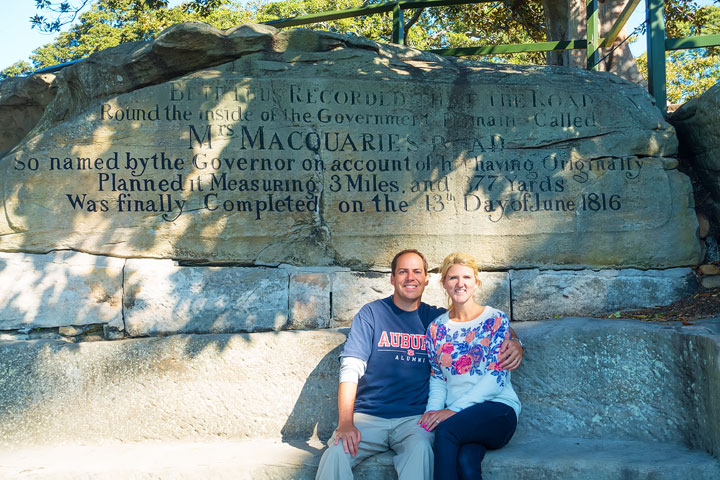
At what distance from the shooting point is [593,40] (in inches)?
227

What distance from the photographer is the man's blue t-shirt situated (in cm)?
295

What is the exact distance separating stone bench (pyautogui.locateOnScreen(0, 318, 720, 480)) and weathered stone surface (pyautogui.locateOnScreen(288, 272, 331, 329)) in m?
0.41

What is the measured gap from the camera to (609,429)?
3410 mm

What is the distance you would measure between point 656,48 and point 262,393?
4.22m

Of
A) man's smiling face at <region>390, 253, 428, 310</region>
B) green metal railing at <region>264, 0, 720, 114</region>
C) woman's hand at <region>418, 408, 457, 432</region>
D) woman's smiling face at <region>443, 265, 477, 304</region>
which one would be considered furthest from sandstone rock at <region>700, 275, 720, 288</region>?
woman's hand at <region>418, 408, 457, 432</region>

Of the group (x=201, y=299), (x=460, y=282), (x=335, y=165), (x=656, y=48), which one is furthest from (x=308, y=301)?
(x=656, y=48)

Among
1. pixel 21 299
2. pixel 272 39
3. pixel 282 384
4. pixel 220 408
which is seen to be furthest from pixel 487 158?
pixel 21 299

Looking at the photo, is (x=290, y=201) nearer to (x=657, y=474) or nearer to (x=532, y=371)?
(x=532, y=371)

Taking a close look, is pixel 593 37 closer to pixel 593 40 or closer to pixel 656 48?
pixel 593 40

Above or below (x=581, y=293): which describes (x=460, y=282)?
above

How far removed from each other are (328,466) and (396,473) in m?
0.44

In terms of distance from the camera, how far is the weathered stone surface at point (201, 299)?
398 cm

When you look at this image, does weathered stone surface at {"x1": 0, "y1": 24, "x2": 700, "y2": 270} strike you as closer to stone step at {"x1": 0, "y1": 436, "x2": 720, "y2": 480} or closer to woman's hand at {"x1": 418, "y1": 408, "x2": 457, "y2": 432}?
stone step at {"x1": 0, "y1": 436, "x2": 720, "y2": 480}

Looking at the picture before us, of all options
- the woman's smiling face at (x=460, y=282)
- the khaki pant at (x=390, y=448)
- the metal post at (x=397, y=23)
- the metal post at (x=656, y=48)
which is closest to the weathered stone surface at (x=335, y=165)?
the metal post at (x=656, y=48)
